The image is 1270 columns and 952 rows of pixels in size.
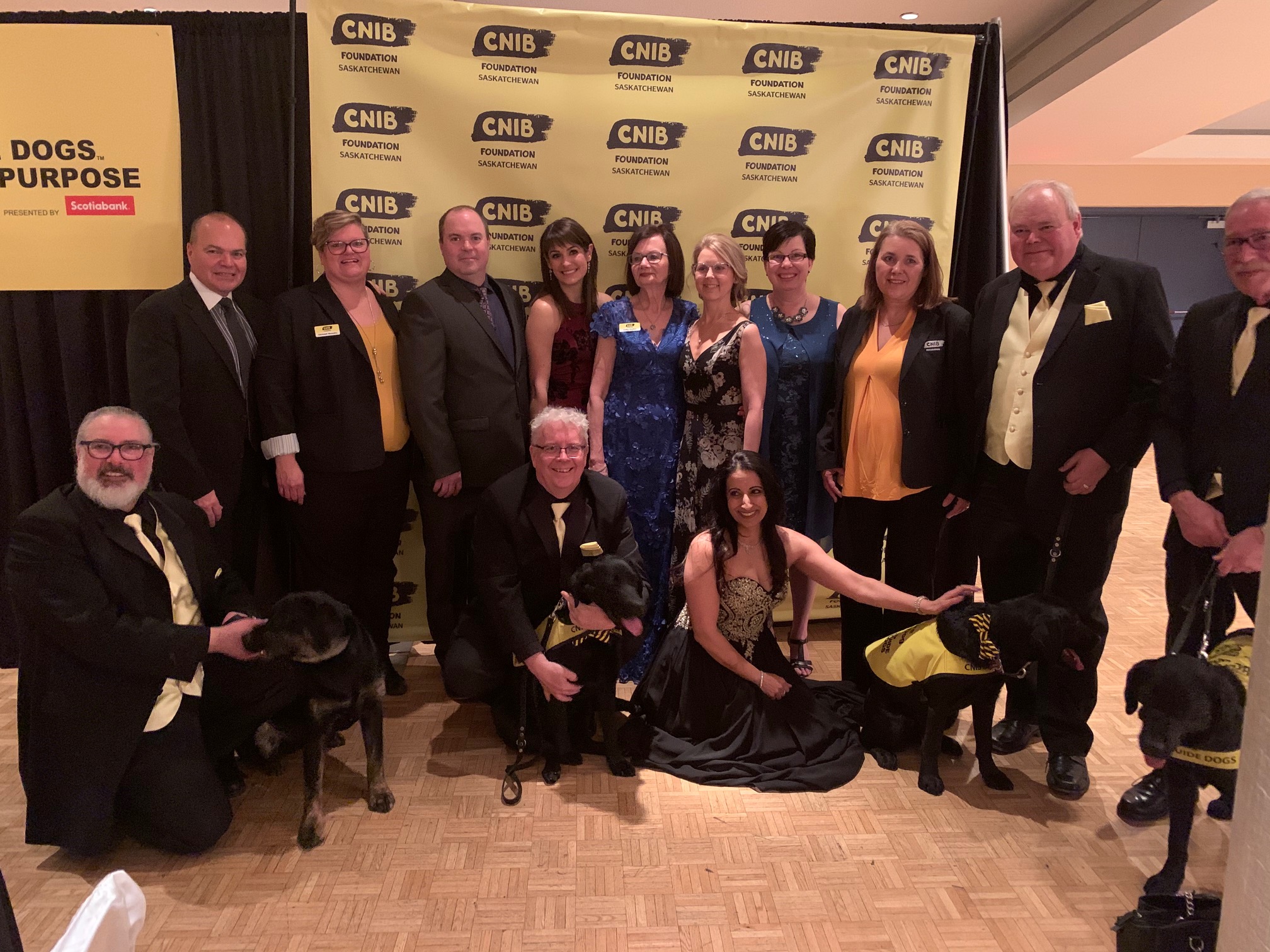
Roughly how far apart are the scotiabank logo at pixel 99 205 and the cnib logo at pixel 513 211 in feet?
4.35

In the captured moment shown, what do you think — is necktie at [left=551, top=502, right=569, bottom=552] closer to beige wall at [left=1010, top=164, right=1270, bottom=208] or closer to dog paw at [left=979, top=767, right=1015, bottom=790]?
dog paw at [left=979, top=767, right=1015, bottom=790]

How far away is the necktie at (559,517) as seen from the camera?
2582 mm

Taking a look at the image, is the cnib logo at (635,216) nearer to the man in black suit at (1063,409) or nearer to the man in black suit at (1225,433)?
the man in black suit at (1063,409)

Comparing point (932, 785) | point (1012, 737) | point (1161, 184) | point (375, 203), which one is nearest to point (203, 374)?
point (375, 203)

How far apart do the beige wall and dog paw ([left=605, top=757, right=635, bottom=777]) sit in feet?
31.0

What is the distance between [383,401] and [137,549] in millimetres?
946

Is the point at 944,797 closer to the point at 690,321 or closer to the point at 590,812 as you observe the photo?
the point at 590,812

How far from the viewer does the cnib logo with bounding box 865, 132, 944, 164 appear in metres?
3.42

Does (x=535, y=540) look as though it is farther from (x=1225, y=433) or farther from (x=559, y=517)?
(x=1225, y=433)

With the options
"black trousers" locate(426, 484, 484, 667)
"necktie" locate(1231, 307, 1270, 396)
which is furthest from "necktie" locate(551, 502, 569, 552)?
"necktie" locate(1231, 307, 1270, 396)

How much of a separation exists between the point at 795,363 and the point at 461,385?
122 centimetres

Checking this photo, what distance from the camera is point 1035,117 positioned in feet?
22.6

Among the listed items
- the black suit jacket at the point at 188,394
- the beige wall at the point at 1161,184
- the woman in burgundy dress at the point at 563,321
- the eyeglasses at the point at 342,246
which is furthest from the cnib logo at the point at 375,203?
the beige wall at the point at 1161,184

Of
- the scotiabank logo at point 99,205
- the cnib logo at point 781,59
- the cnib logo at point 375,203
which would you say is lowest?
the scotiabank logo at point 99,205
